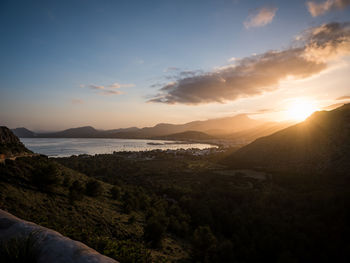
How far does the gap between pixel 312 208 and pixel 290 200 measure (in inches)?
153

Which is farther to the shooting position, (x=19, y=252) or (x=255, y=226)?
(x=255, y=226)

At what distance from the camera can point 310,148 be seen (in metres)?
69.1

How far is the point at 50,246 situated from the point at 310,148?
282 ft

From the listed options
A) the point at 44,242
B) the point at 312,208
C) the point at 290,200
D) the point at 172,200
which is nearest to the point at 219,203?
the point at 172,200

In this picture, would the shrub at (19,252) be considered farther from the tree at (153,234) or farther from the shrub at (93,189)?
the shrub at (93,189)

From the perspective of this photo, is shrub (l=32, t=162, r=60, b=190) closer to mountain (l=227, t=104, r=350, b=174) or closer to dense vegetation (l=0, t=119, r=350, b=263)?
dense vegetation (l=0, t=119, r=350, b=263)

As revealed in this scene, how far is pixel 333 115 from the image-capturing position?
256 feet

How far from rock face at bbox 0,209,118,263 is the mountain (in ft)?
229

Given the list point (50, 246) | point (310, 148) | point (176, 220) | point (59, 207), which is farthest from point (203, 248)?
point (310, 148)

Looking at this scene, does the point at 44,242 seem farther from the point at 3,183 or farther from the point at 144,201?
the point at 144,201

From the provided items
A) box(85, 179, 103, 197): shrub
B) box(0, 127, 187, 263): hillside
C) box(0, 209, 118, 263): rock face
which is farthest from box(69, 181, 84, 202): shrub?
box(0, 209, 118, 263): rock face

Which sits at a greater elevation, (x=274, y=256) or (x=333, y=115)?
(x=333, y=115)

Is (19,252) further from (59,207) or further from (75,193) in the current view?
(75,193)

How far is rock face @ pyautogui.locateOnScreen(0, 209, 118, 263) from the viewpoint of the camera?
376cm
